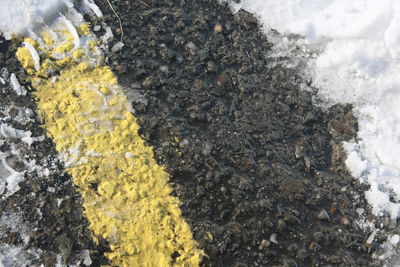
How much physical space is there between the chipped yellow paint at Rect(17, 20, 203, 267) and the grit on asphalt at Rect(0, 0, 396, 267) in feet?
0.21

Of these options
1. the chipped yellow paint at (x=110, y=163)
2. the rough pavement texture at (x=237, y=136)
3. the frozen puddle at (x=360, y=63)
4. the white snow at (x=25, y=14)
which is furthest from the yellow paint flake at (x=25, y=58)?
the frozen puddle at (x=360, y=63)

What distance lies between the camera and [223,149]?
270cm

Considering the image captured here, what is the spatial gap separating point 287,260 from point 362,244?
44 cm

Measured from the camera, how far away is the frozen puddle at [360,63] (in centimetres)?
269

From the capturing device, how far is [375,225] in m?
2.55

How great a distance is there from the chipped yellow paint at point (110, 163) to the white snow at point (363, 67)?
3.71 feet

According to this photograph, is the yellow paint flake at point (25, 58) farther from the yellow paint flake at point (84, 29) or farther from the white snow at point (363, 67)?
the white snow at point (363, 67)

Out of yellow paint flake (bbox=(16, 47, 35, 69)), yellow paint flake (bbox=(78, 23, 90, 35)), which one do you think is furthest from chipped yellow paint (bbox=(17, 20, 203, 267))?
yellow paint flake (bbox=(78, 23, 90, 35))

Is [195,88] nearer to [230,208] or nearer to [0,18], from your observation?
[230,208]

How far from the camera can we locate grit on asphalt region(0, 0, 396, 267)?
2422 millimetres

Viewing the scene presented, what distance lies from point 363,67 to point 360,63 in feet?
0.11

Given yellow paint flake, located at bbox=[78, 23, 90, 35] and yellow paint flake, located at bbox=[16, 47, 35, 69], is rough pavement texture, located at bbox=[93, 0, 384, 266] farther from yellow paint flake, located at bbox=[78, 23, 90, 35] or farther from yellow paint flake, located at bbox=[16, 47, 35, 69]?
yellow paint flake, located at bbox=[16, 47, 35, 69]

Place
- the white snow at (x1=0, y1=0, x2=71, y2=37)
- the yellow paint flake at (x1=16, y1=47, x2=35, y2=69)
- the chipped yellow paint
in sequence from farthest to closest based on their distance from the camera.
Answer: the white snow at (x1=0, y1=0, x2=71, y2=37), the yellow paint flake at (x1=16, y1=47, x2=35, y2=69), the chipped yellow paint

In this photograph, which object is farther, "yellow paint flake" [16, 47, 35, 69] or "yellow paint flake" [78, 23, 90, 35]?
"yellow paint flake" [78, 23, 90, 35]
